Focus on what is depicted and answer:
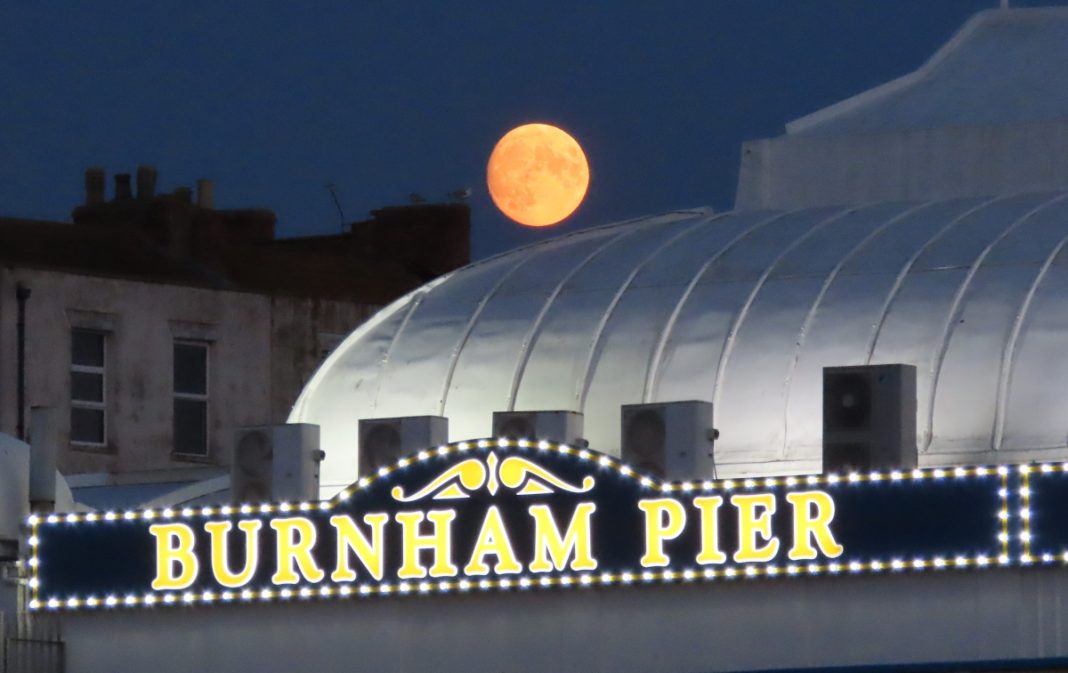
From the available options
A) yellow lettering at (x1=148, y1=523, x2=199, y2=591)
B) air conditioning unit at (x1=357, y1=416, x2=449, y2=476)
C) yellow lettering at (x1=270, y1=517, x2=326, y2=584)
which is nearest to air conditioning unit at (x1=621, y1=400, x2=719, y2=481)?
air conditioning unit at (x1=357, y1=416, x2=449, y2=476)

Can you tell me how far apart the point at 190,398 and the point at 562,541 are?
3410cm

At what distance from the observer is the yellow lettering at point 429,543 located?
89.4ft

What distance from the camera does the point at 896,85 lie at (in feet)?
118

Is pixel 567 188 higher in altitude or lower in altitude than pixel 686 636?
higher

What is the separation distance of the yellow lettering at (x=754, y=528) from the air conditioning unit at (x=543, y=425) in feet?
7.60

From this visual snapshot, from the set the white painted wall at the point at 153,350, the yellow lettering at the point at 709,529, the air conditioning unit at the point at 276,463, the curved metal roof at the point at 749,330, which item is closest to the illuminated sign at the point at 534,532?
the yellow lettering at the point at 709,529

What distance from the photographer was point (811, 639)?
1015 inches

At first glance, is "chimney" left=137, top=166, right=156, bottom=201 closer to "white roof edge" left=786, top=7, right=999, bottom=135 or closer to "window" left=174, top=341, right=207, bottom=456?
"window" left=174, top=341, right=207, bottom=456

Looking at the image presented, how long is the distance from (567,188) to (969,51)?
17.1ft

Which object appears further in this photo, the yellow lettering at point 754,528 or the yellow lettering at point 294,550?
the yellow lettering at point 294,550

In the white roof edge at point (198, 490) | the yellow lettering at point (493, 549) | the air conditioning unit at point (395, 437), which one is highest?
the white roof edge at point (198, 490)

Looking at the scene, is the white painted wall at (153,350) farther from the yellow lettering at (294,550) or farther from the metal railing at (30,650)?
the yellow lettering at (294,550)

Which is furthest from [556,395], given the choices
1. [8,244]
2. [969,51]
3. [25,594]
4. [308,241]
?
[308,241]

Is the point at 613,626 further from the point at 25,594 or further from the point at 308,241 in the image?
the point at 308,241
